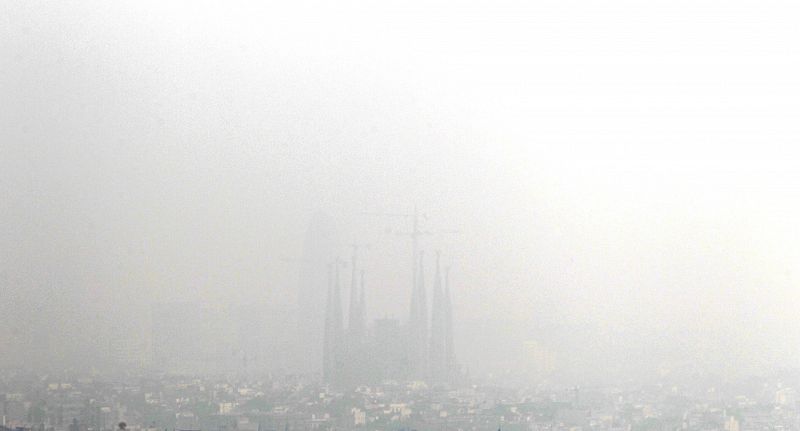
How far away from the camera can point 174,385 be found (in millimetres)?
6488

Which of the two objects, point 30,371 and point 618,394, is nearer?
point 30,371

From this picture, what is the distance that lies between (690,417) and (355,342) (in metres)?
1.97

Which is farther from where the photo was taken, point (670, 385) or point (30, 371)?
point (670, 385)

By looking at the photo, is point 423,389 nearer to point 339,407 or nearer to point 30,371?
point 339,407

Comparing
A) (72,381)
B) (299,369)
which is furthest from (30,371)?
(299,369)

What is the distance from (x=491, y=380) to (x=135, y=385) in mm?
1984

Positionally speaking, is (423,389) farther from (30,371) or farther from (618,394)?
(30,371)

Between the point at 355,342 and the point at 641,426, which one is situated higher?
the point at 355,342

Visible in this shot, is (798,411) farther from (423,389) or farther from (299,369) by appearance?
(299,369)

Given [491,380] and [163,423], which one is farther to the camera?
[491,380]

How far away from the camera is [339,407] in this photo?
660 cm

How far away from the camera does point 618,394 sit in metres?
7.02

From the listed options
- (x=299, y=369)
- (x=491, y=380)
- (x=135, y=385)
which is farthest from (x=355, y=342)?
(x=135, y=385)

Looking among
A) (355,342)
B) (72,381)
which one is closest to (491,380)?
(355,342)
